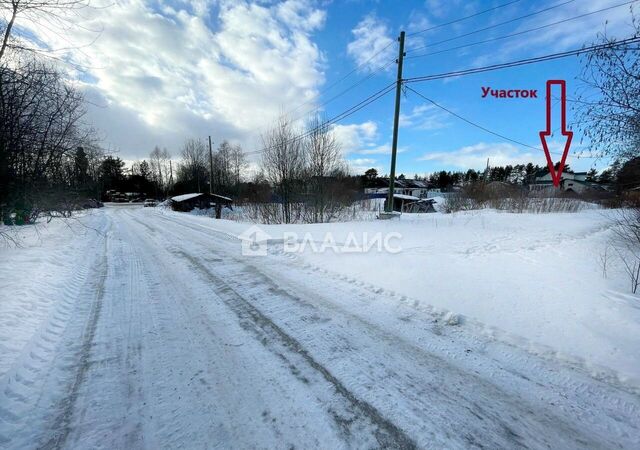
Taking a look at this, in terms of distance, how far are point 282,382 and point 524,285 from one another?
→ 4343mm

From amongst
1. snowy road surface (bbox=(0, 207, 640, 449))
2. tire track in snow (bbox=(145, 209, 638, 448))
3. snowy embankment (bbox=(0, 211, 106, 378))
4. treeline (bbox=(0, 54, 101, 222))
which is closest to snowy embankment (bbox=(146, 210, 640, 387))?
snowy road surface (bbox=(0, 207, 640, 449))

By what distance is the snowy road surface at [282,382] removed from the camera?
1.97 m

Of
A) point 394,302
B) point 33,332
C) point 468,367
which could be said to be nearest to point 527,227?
point 394,302

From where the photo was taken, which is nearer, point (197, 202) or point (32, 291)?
point (32, 291)

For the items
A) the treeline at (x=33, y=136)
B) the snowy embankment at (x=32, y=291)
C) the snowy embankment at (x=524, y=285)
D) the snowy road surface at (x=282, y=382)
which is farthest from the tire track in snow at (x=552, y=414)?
the treeline at (x=33, y=136)

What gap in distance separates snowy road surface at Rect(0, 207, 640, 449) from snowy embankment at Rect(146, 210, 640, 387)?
37 cm

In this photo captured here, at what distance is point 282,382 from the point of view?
8.16ft

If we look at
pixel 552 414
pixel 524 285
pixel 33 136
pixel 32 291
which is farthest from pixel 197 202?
pixel 552 414

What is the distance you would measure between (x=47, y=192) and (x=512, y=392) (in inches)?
461

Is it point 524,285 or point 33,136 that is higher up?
point 33,136

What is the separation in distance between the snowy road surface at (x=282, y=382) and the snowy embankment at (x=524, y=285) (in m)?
0.37

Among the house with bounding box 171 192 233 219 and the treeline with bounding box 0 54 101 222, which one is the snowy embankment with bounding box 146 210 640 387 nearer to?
the treeline with bounding box 0 54 101 222

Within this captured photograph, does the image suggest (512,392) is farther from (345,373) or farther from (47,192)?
(47,192)

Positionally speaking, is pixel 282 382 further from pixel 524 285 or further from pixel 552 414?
pixel 524 285
